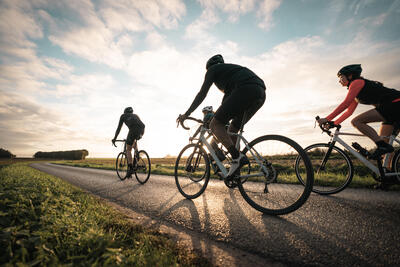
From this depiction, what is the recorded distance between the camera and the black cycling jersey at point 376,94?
3.32 meters

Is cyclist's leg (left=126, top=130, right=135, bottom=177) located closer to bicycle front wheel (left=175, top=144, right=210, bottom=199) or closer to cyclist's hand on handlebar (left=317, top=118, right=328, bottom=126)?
bicycle front wheel (left=175, top=144, right=210, bottom=199)

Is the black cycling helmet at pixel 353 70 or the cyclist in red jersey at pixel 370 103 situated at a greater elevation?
the black cycling helmet at pixel 353 70

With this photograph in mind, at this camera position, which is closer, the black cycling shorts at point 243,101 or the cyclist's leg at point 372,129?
the black cycling shorts at point 243,101

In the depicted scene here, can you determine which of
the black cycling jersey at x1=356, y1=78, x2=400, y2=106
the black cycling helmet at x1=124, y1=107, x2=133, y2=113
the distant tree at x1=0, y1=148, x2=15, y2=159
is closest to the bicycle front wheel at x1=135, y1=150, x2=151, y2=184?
the black cycling helmet at x1=124, y1=107, x2=133, y2=113

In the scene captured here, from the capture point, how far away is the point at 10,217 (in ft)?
5.53

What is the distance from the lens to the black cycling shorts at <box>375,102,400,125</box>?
3318 millimetres

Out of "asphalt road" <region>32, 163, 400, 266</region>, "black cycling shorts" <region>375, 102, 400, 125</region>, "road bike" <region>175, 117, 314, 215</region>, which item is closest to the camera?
"asphalt road" <region>32, 163, 400, 266</region>

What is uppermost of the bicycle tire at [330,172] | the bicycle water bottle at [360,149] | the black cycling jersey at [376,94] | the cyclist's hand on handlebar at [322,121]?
the black cycling jersey at [376,94]

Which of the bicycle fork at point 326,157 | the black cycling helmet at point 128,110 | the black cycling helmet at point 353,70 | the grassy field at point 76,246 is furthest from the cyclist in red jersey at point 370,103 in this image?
the black cycling helmet at point 128,110

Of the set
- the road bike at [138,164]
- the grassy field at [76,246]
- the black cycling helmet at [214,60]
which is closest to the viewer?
the grassy field at [76,246]

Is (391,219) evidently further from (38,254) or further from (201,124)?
(38,254)

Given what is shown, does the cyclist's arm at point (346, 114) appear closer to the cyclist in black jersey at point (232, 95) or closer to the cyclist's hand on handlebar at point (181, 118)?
the cyclist in black jersey at point (232, 95)

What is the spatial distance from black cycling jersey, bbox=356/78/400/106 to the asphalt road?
5.74 feet

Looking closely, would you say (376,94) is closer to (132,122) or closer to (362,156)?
(362,156)
